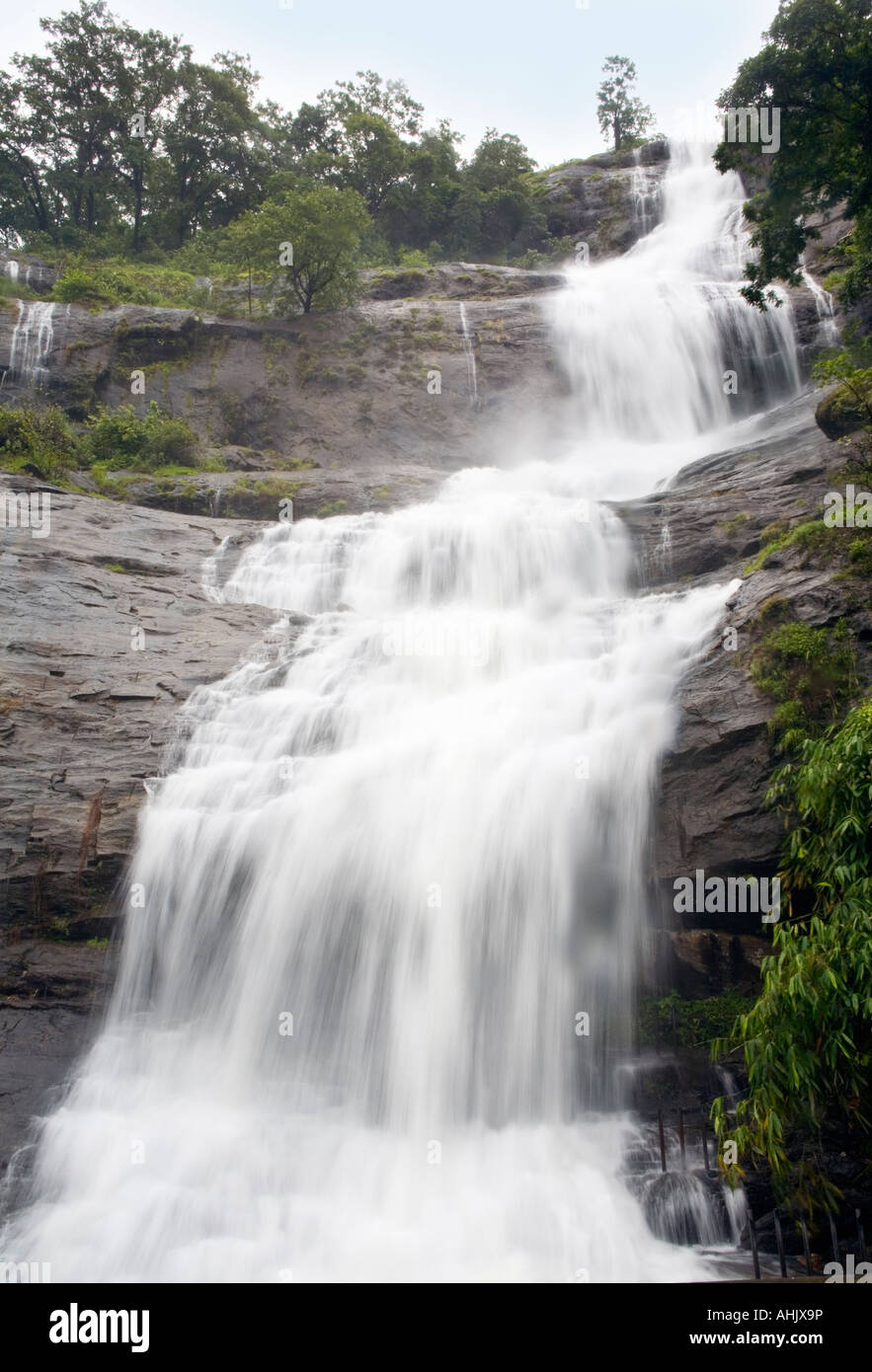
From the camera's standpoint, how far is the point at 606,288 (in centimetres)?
2933

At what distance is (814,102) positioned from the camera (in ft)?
42.6

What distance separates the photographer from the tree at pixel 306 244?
87.4ft

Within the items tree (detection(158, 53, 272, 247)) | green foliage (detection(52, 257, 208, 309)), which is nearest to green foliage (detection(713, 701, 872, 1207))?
green foliage (detection(52, 257, 208, 309))

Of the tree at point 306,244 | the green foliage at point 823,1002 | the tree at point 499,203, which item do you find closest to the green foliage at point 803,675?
the green foliage at point 823,1002

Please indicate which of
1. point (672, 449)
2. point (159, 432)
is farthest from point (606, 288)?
point (159, 432)

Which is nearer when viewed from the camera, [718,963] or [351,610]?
[718,963]

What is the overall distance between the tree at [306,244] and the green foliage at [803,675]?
73.8 feet

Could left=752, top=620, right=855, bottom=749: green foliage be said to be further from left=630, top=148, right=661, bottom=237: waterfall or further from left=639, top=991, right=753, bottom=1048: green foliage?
left=630, top=148, right=661, bottom=237: waterfall

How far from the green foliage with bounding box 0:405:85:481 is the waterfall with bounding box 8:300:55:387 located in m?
4.37

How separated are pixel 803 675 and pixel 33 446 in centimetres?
1781

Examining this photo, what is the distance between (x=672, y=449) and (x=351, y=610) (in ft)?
39.5

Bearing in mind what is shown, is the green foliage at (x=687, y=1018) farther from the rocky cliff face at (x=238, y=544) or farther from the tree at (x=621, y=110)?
the tree at (x=621, y=110)

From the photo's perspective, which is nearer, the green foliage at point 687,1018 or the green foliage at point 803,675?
the green foliage at point 687,1018

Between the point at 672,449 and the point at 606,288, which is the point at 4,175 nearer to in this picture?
the point at 606,288
